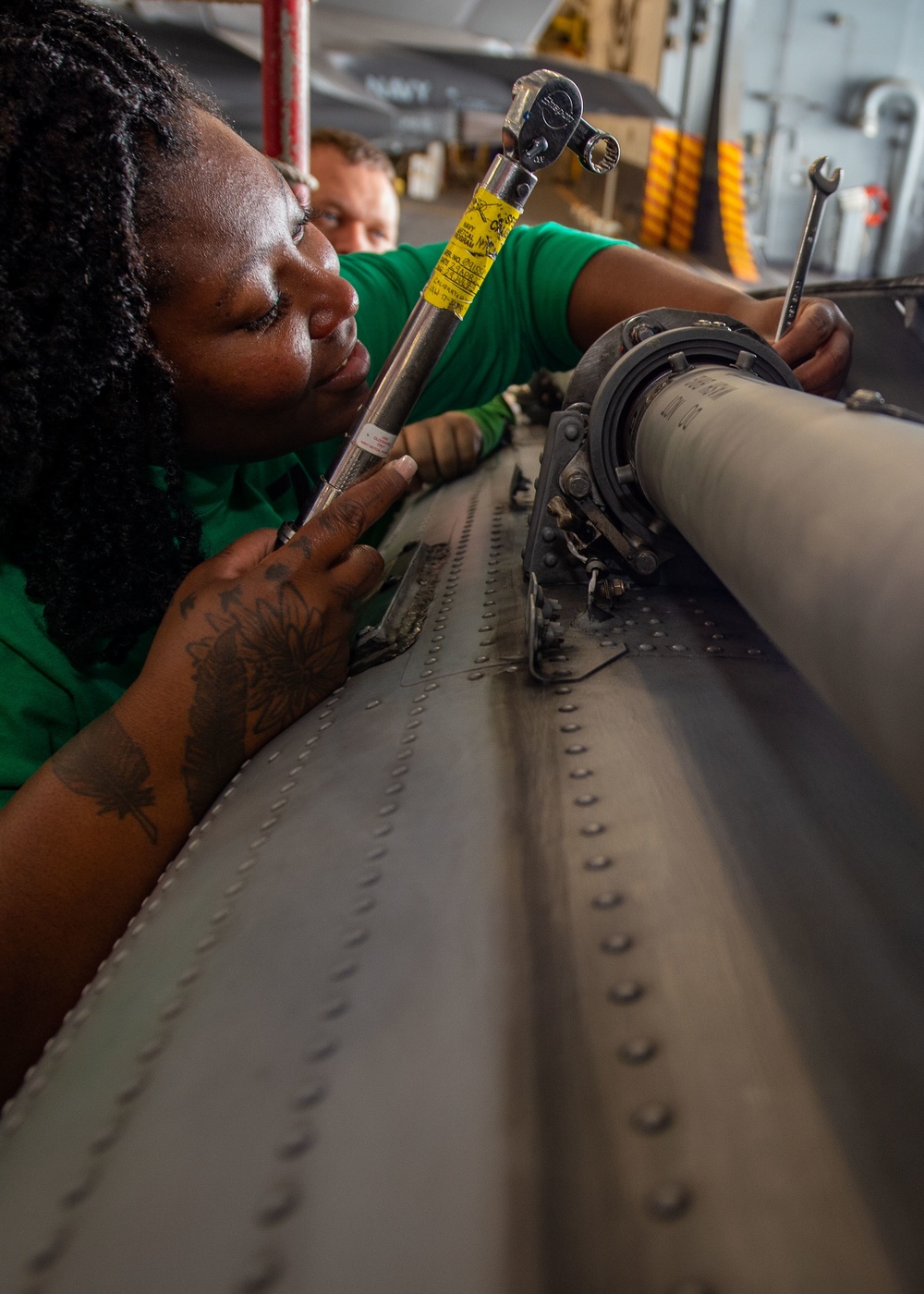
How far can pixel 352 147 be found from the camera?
8.13 ft

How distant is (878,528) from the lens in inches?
16.7

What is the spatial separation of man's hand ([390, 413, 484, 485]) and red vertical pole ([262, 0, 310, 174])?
25.2 inches

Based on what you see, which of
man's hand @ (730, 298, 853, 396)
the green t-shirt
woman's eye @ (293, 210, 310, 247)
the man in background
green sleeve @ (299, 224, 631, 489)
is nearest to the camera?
the green t-shirt

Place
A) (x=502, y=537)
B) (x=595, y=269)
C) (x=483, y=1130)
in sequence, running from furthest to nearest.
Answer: (x=595, y=269) < (x=502, y=537) < (x=483, y=1130)

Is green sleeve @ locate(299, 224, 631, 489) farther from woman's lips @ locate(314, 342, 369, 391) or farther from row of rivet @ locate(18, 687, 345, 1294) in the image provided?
row of rivet @ locate(18, 687, 345, 1294)

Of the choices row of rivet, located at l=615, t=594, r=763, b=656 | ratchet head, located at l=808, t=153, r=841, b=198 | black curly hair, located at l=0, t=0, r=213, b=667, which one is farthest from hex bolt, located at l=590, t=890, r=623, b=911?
ratchet head, located at l=808, t=153, r=841, b=198

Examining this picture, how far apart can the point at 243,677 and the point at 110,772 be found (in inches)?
5.6

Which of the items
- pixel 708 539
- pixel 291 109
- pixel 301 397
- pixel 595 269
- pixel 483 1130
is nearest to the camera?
pixel 483 1130

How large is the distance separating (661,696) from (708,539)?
16 centimetres

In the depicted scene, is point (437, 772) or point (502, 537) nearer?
point (437, 772)

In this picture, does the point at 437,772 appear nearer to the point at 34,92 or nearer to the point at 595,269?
the point at 34,92

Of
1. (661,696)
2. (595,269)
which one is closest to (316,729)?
(661,696)

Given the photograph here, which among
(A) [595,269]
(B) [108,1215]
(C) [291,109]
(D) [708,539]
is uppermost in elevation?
(C) [291,109]

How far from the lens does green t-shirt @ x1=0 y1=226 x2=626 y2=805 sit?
0.85m
